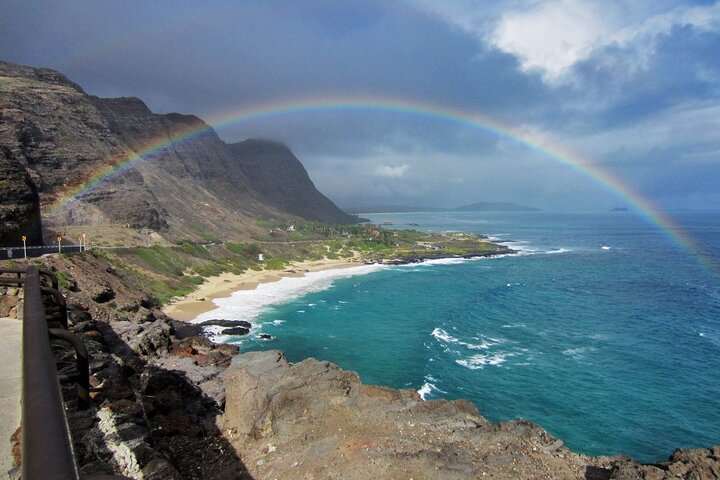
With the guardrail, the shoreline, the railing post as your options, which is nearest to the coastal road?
the guardrail

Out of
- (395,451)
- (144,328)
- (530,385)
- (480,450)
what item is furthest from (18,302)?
(530,385)

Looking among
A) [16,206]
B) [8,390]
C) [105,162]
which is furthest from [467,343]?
[105,162]

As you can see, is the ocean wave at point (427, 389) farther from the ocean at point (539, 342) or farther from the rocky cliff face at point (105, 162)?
the rocky cliff face at point (105, 162)

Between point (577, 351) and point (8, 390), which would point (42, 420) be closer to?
point (8, 390)

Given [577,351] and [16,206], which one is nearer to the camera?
[577,351]

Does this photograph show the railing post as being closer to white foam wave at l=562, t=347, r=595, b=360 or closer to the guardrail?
the guardrail

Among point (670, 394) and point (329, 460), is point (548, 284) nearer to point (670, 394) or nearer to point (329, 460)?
point (670, 394)
